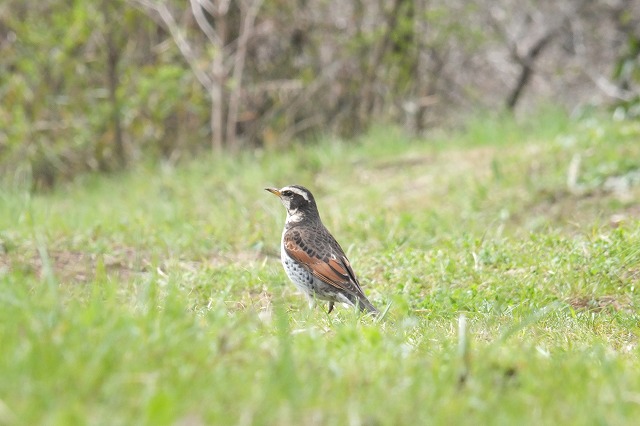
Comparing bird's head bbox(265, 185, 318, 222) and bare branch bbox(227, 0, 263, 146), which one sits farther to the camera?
bare branch bbox(227, 0, 263, 146)

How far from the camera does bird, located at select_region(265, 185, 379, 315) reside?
254 inches

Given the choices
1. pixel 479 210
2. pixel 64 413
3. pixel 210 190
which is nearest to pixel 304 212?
pixel 479 210

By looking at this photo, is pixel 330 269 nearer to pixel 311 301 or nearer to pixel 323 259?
pixel 323 259

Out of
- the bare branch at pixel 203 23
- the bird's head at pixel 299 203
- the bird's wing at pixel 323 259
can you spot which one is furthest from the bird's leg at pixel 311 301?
the bare branch at pixel 203 23

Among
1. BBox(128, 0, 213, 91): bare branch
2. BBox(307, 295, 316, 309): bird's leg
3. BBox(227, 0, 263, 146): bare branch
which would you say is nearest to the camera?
BBox(307, 295, 316, 309): bird's leg

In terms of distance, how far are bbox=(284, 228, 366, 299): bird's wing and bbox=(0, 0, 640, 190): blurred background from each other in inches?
341

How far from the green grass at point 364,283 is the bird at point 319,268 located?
0.15 m

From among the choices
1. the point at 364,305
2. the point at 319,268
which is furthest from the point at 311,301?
the point at 364,305

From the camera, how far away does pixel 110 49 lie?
15.5 m

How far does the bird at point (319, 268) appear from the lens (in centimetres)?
645

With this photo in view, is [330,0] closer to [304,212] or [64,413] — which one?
[304,212]

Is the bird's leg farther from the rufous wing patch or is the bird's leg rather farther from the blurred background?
the blurred background

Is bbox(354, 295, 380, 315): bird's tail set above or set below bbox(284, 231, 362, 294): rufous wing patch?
below

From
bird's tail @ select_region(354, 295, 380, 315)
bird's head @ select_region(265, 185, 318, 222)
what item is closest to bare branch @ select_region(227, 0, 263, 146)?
bird's head @ select_region(265, 185, 318, 222)
